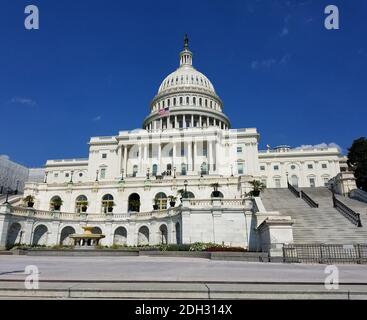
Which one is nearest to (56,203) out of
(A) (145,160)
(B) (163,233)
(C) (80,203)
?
(C) (80,203)

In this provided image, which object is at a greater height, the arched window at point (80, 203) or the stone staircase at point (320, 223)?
the arched window at point (80, 203)

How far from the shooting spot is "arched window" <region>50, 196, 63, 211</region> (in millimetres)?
57794

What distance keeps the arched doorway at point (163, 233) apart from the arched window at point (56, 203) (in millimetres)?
23810

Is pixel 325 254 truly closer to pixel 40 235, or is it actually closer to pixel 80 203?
pixel 40 235

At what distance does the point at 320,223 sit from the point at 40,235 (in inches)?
1578

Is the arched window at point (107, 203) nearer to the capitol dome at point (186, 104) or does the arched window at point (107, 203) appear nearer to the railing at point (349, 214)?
the railing at point (349, 214)

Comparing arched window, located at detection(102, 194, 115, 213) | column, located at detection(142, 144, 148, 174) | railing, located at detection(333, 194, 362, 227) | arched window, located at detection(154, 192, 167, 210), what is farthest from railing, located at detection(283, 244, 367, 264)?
column, located at detection(142, 144, 148, 174)

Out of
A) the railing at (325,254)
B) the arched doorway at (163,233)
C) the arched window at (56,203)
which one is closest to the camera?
the railing at (325,254)

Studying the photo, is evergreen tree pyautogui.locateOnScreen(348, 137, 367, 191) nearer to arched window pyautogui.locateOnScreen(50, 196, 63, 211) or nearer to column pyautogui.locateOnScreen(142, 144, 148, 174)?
column pyautogui.locateOnScreen(142, 144, 148, 174)

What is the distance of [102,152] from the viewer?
100 m

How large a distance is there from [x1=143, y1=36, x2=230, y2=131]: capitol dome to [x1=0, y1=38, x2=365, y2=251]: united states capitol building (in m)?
0.41

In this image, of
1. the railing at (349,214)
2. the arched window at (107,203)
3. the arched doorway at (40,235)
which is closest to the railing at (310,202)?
the railing at (349,214)

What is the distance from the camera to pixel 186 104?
11388 centimetres

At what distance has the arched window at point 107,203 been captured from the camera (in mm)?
59125
